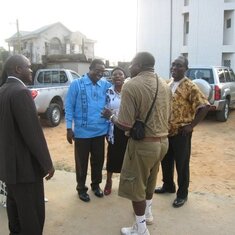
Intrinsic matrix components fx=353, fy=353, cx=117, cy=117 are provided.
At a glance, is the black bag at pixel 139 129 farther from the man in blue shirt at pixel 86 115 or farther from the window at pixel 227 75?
the window at pixel 227 75

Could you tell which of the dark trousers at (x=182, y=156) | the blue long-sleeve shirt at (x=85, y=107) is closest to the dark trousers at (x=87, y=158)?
the blue long-sleeve shirt at (x=85, y=107)

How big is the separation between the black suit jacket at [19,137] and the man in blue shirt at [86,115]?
1.59 metres

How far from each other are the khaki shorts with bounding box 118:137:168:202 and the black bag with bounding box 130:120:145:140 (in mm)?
89

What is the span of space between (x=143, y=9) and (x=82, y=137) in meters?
24.1

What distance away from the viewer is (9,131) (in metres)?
2.75

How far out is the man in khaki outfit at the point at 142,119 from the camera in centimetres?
310

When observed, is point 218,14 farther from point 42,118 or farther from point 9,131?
point 9,131

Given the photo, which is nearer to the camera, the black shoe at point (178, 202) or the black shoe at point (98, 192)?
the black shoe at point (178, 202)

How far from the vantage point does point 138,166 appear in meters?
3.26

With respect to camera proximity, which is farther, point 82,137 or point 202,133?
point 202,133

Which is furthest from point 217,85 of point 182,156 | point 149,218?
point 149,218

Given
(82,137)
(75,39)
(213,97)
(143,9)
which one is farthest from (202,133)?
(75,39)

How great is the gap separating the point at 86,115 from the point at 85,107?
0.10 metres

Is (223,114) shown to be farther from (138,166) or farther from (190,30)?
(190,30)
